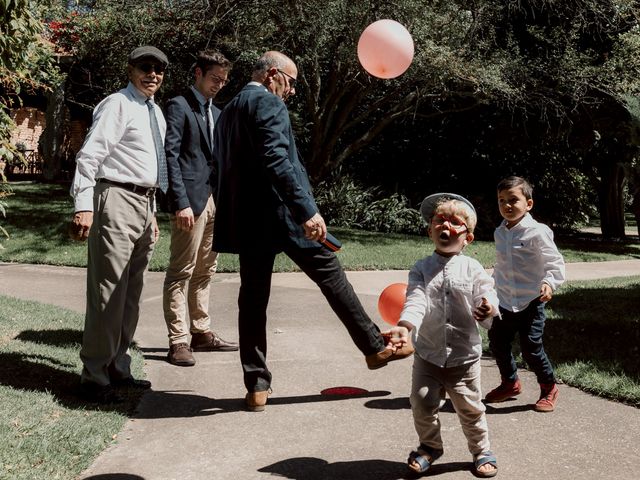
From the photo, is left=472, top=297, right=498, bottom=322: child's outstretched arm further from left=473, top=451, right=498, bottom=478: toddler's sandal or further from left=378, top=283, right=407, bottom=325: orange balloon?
left=378, top=283, right=407, bottom=325: orange balloon

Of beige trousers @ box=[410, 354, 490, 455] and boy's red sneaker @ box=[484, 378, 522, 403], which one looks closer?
beige trousers @ box=[410, 354, 490, 455]

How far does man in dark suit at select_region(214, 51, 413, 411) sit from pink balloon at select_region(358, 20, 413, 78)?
283 centimetres

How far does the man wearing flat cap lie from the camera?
4.25 metres

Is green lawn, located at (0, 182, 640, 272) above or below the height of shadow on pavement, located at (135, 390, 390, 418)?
below

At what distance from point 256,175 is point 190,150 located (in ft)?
3.92

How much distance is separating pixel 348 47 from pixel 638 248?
8.77m

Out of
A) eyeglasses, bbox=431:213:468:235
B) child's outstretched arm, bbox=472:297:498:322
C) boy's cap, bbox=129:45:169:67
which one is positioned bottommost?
child's outstretched arm, bbox=472:297:498:322

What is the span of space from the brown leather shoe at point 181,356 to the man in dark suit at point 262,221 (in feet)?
3.62

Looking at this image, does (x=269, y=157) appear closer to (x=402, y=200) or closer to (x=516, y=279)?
(x=516, y=279)

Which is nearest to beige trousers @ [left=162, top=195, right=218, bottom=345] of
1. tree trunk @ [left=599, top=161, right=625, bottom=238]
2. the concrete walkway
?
the concrete walkway

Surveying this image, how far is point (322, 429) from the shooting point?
3975 millimetres

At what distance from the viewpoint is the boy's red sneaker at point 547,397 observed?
438 centimetres

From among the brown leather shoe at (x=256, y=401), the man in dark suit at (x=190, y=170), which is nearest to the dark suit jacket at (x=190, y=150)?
the man in dark suit at (x=190, y=170)

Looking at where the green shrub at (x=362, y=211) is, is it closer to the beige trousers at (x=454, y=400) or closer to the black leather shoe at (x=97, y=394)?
the black leather shoe at (x=97, y=394)
